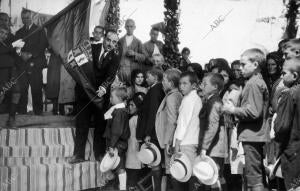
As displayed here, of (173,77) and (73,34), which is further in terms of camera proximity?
(73,34)

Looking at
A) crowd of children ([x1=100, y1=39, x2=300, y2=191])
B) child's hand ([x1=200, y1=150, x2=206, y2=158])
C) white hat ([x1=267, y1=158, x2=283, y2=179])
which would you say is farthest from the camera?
child's hand ([x1=200, y1=150, x2=206, y2=158])

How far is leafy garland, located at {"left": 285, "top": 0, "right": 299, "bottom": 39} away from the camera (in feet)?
21.4

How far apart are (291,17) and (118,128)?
280 centimetres

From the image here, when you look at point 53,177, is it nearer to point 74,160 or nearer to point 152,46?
point 74,160

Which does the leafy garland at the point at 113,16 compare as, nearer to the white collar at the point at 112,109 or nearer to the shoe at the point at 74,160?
the white collar at the point at 112,109

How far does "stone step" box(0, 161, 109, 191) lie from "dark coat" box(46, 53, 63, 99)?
38.9 inches

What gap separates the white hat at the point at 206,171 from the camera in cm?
516

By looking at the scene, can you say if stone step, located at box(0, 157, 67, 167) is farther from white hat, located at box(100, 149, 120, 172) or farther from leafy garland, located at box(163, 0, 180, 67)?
leafy garland, located at box(163, 0, 180, 67)

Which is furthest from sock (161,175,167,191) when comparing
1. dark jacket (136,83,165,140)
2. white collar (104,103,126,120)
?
white collar (104,103,126,120)

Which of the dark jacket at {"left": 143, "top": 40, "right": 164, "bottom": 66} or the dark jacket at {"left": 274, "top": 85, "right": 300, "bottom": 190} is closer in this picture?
the dark jacket at {"left": 274, "top": 85, "right": 300, "bottom": 190}

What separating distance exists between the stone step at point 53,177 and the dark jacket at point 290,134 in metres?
3.15

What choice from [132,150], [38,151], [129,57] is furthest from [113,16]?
[38,151]

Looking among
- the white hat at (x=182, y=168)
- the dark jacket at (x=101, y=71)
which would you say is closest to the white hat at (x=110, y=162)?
the dark jacket at (x=101, y=71)

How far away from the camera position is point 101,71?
661 cm
